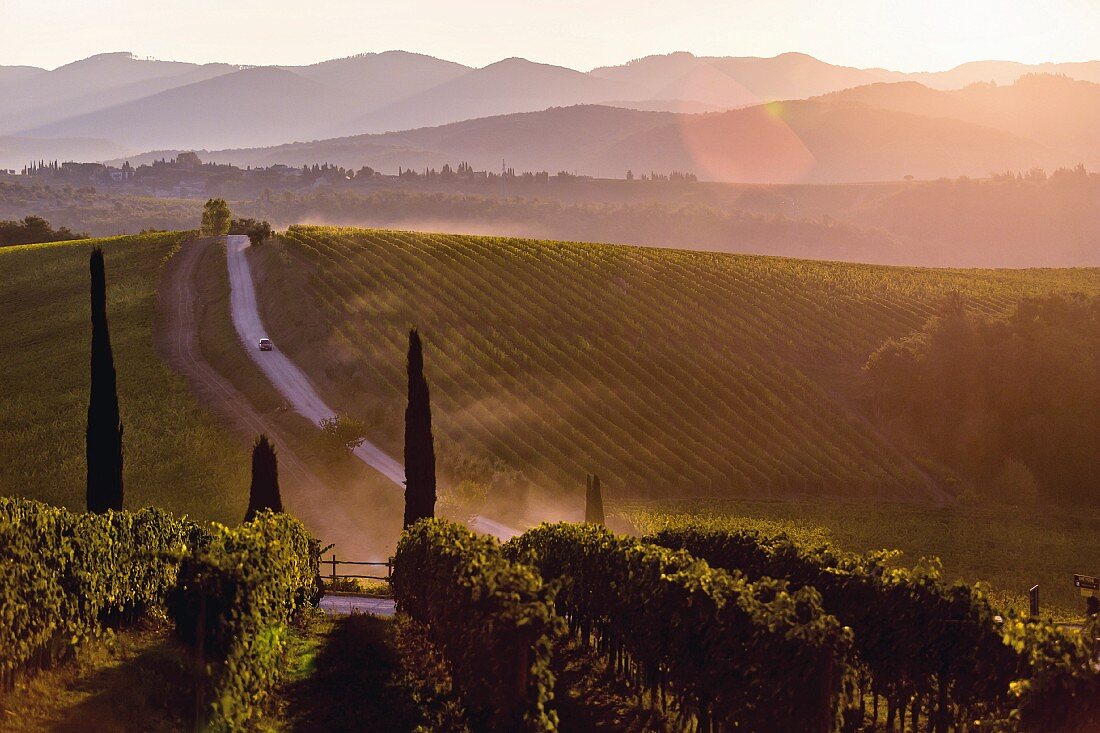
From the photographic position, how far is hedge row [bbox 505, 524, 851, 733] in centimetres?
1927

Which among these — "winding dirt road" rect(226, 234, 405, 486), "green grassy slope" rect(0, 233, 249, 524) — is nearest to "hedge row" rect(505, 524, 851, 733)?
"green grassy slope" rect(0, 233, 249, 524)

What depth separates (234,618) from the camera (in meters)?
21.0

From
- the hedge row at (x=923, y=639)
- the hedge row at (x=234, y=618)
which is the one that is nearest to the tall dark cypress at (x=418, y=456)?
the hedge row at (x=234, y=618)

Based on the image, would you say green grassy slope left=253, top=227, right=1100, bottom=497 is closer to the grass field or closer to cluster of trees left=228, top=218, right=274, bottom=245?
cluster of trees left=228, top=218, right=274, bottom=245

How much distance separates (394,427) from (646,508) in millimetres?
18354

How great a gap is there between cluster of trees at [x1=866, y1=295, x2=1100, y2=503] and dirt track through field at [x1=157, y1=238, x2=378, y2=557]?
4759 cm

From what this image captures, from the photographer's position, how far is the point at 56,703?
19.5m

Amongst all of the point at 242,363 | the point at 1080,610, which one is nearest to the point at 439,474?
the point at 242,363

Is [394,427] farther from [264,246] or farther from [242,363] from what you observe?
[264,246]

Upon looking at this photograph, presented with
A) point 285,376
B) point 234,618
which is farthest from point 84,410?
point 234,618

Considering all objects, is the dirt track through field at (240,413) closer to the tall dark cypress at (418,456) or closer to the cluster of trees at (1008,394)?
the tall dark cypress at (418,456)

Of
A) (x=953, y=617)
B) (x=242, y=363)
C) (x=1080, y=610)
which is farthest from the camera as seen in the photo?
(x=242, y=363)

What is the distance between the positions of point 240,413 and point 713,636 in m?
53.5

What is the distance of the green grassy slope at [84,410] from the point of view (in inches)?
2240
